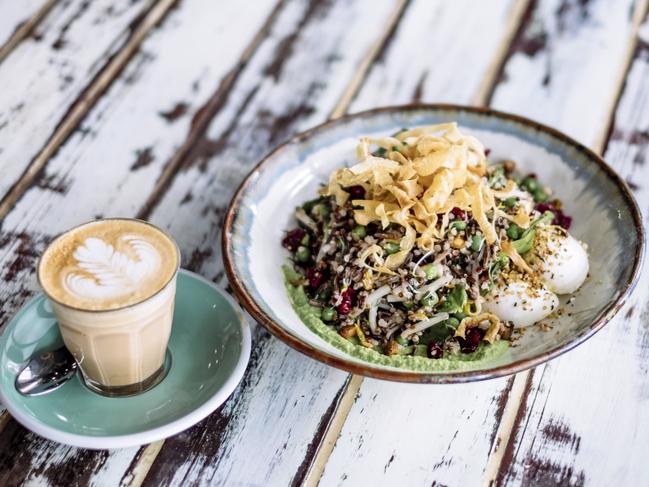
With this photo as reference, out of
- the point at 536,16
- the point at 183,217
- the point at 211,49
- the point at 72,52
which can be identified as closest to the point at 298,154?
the point at 183,217

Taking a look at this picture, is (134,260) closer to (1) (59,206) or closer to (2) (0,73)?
(1) (59,206)

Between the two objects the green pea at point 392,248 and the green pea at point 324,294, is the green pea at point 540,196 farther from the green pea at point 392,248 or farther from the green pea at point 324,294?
the green pea at point 324,294

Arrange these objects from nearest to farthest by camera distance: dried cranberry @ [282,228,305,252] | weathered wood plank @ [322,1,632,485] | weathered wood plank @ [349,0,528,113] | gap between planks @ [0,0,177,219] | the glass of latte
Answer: the glass of latte
weathered wood plank @ [322,1,632,485]
dried cranberry @ [282,228,305,252]
gap between planks @ [0,0,177,219]
weathered wood plank @ [349,0,528,113]

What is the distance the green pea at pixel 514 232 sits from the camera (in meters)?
2.30

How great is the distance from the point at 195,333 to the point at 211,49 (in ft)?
5.42

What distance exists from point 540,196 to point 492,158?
0.77ft

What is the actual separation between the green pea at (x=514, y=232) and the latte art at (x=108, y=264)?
100 cm

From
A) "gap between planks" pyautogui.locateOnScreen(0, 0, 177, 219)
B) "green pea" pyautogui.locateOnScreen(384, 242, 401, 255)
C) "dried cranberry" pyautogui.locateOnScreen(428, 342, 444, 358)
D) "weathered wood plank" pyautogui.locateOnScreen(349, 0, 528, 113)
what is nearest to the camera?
"dried cranberry" pyautogui.locateOnScreen(428, 342, 444, 358)

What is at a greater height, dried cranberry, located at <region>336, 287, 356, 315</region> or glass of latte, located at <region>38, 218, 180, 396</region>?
glass of latte, located at <region>38, 218, 180, 396</region>

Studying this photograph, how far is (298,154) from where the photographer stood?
2596mm

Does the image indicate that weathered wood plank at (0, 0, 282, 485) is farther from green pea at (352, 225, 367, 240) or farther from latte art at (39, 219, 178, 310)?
green pea at (352, 225, 367, 240)

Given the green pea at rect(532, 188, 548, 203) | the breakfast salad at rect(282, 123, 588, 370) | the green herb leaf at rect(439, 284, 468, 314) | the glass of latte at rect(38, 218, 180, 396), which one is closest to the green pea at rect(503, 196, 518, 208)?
the breakfast salad at rect(282, 123, 588, 370)

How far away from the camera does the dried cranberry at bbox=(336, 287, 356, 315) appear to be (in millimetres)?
2197

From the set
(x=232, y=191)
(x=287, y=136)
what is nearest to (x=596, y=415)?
(x=232, y=191)
